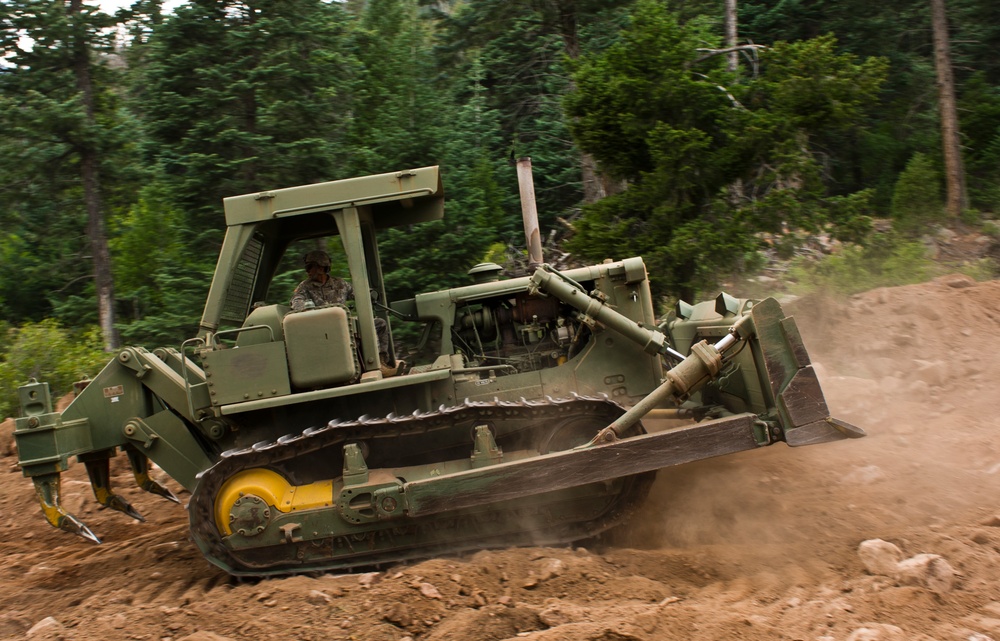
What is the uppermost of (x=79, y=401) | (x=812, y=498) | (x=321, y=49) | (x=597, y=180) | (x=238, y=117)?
(x=321, y=49)

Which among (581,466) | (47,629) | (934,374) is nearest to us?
(47,629)

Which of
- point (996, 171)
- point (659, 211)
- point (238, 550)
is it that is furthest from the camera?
point (996, 171)

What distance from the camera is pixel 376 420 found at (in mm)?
5551

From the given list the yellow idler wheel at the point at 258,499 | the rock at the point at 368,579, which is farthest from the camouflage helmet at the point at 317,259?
the rock at the point at 368,579

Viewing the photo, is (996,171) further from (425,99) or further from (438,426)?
(438,426)

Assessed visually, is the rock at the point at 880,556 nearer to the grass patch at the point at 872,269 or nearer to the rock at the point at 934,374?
the rock at the point at 934,374

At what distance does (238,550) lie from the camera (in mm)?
5633

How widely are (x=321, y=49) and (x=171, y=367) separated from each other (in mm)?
9337

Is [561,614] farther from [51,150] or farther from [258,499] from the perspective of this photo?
[51,150]

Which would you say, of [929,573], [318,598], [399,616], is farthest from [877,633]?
[318,598]

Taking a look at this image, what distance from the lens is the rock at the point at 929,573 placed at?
173 inches

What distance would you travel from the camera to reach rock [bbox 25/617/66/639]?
494cm

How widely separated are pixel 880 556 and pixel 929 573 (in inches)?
14.1

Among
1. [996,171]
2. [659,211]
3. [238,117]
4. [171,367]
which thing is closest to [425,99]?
[238,117]
